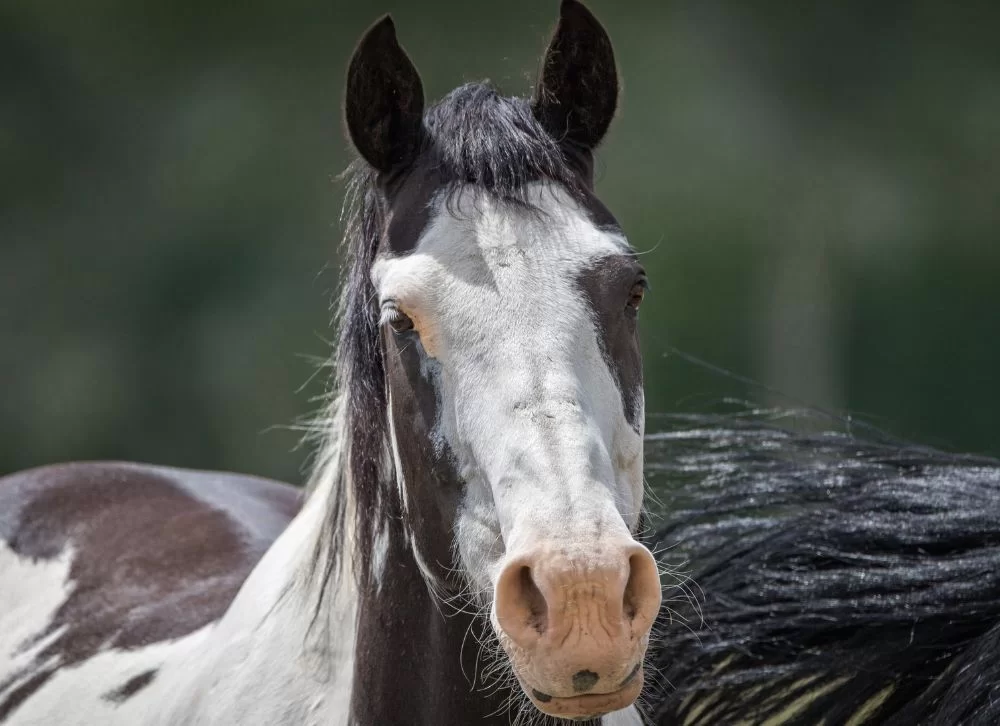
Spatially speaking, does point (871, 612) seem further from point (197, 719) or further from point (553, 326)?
point (197, 719)

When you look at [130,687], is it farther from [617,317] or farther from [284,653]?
[617,317]

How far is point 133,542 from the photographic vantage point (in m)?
2.77

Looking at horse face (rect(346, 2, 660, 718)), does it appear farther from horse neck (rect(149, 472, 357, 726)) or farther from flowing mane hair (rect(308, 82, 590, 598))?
horse neck (rect(149, 472, 357, 726))

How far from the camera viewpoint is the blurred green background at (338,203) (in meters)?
12.6

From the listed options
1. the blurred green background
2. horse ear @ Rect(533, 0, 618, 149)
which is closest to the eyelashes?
horse ear @ Rect(533, 0, 618, 149)

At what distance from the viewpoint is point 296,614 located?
201 centimetres

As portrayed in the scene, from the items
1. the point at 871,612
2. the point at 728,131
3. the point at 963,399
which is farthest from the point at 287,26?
the point at 871,612

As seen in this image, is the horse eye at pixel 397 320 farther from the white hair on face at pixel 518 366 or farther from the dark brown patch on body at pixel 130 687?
the dark brown patch on body at pixel 130 687

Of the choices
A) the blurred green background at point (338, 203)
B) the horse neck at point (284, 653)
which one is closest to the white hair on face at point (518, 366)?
the horse neck at point (284, 653)

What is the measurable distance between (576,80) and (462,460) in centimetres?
63

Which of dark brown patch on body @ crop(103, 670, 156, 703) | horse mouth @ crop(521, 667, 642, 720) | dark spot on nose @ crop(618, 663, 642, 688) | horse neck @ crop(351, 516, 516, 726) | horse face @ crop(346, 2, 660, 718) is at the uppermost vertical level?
horse face @ crop(346, 2, 660, 718)

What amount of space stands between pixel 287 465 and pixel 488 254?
1064 centimetres

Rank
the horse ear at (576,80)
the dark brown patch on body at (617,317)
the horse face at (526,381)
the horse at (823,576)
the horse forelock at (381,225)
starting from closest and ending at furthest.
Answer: the horse face at (526,381), the dark brown patch on body at (617,317), the horse forelock at (381,225), the horse ear at (576,80), the horse at (823,576)

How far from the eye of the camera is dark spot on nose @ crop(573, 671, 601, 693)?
1452mm
